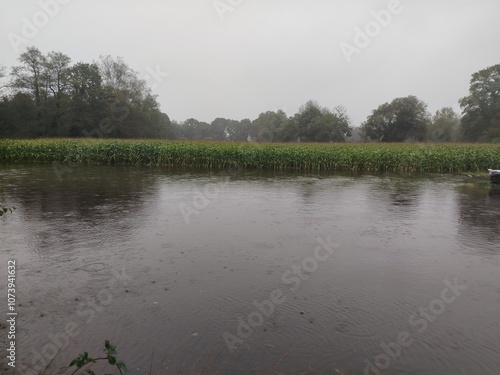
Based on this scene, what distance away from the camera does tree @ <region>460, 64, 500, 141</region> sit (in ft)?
160

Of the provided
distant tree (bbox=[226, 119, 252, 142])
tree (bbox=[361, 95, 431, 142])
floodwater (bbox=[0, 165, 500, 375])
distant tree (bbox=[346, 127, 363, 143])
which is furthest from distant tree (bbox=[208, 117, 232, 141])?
floodwater (bbox=[0, 165, 500, 375])

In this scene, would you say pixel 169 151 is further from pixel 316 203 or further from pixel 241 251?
pixel 241 251

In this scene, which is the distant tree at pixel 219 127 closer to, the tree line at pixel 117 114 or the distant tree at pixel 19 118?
the tree line at pixel 117 114

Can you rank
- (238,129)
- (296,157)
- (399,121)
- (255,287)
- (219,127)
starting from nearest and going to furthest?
(255,287) < (296,157) < (399,121) < (238,129) < (219,127)

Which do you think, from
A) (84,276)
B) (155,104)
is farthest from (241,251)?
(155,104)

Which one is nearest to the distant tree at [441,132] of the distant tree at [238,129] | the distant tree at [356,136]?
the distant tree at [356,136]

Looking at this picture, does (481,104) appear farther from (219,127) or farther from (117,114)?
(219,127)

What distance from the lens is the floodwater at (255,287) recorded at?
356cm

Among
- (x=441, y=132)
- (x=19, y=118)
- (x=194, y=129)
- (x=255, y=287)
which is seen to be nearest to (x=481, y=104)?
(x=441, y=132)

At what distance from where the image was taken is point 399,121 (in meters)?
43.0

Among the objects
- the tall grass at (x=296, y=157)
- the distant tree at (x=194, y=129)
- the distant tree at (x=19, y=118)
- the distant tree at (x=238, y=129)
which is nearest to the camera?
the tall grass at (x=296, y=157)

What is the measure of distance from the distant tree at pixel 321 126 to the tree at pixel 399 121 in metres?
3.82

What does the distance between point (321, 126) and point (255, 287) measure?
38.6 metres

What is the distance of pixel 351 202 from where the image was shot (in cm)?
1174
